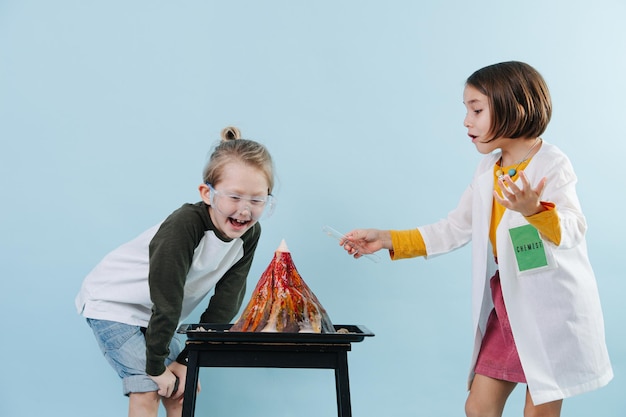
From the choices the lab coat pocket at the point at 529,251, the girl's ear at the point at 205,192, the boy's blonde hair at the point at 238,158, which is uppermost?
the boy's blonde hair at the point at 238,158

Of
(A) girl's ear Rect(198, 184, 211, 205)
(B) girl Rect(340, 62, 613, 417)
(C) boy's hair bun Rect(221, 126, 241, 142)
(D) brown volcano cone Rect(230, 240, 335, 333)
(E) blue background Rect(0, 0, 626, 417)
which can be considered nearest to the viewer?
(D) brown volcano cone Rect(230, 240, 335, 333)

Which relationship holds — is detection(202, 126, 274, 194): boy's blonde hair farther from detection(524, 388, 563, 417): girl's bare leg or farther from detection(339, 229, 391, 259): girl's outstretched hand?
detection(524, 388, 563, 417): girl's bare leg

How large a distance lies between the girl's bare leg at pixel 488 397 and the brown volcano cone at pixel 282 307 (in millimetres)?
531

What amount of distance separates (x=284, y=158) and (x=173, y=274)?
946 millimetres

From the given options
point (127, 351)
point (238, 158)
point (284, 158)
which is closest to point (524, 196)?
point (238, 158)

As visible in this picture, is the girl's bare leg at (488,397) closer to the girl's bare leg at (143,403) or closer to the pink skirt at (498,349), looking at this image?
the pink skirt at (498,349)

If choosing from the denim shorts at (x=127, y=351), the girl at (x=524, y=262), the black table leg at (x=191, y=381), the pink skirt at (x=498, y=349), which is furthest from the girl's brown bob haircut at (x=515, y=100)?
the denim shorts at (x=127, y=351)

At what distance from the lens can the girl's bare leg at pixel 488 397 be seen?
1.94 m

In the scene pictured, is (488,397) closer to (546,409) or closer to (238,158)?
(546,409)

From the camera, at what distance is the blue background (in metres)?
2.61

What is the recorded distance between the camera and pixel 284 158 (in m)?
2.68

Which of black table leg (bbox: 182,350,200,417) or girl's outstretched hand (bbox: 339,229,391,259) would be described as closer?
black table leg (bbox: 182,350,200,417)

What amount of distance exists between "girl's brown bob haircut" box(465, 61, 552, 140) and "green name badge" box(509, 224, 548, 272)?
0.29 metres

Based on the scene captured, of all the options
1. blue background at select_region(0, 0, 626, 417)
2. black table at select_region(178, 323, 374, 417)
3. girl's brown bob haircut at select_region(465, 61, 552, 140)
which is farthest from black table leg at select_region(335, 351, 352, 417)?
blue background at select_region(0, 0, 626, 417)
